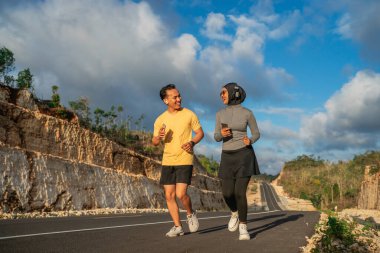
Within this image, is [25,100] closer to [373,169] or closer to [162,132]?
[162,132]

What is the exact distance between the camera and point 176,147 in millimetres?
6836

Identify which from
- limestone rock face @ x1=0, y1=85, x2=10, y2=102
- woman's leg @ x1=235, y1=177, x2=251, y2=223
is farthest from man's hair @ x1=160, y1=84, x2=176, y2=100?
limestone rock face @ x1=0, y1=85, x2=10, y2=102

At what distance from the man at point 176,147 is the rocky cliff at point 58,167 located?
13073mm

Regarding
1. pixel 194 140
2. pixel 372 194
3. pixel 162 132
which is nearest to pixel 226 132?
pixel 194 140

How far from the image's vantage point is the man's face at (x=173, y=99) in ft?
23.4

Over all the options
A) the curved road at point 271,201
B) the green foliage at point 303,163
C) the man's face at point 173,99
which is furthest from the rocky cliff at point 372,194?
the green foliage at point 303,163

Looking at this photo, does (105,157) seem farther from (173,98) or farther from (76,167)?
(173,98)

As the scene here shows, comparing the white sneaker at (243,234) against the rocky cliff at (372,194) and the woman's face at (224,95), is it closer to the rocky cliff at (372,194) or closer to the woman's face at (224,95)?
the woman's face at (224,95)

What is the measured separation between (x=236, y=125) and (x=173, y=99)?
1.15 metres

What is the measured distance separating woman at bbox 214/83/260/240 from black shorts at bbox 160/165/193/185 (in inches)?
20.5

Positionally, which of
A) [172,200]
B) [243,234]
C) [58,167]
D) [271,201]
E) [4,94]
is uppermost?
[4,94]

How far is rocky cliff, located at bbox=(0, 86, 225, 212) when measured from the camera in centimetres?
1958

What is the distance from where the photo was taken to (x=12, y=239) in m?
5.59

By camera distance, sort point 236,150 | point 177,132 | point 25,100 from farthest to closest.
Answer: point 25,100, point 177,132, point 236,150
